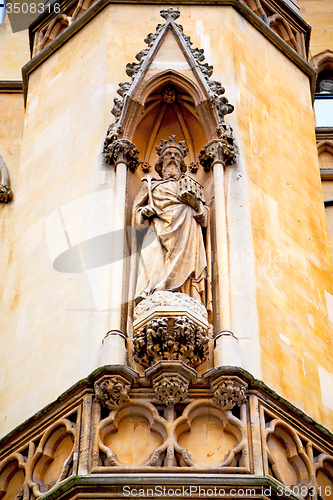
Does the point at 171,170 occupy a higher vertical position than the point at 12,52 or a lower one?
lower

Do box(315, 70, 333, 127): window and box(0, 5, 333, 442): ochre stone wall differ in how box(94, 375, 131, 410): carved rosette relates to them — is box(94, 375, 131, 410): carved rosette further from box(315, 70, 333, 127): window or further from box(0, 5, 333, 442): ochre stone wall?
box(315, 70, 333, 127): window

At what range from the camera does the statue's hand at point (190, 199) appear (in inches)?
475

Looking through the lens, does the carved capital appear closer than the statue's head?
No

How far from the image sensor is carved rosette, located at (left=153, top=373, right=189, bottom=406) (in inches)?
416

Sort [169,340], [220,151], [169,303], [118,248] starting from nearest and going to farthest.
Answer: [169,340] < [169,303] < [118,248] < [220,151]

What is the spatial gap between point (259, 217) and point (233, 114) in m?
1.53

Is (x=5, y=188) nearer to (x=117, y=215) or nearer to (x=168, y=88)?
(x=168, y=88)

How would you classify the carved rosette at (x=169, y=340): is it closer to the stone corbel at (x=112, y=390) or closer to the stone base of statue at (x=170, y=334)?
the stone base of statue at (x=170, y=334)

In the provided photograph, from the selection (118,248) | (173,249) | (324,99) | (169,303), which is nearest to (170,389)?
(169,303)

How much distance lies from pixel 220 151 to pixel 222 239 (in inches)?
49.6

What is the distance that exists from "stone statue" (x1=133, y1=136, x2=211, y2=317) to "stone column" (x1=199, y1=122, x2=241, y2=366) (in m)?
0.14

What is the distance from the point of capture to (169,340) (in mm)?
10758

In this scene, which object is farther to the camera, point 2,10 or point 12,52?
point 2,10

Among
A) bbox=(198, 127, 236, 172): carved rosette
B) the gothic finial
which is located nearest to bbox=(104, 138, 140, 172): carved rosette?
bbox=(198, 127, 236, 172): carved rosette
